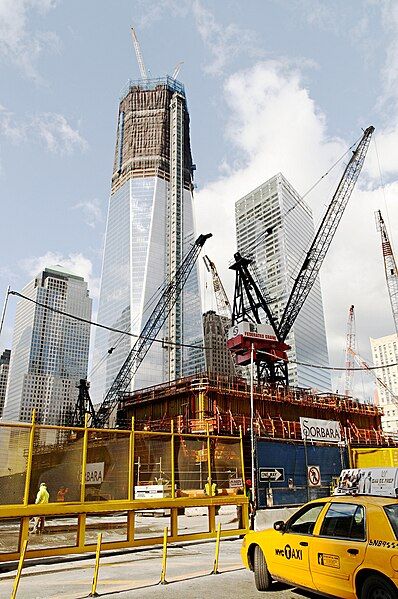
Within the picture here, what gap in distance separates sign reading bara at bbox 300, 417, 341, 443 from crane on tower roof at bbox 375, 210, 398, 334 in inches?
3085

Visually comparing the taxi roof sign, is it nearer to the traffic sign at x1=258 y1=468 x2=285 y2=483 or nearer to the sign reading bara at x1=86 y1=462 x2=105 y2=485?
the traffic sign at x1=258 y1=468 x2=285 y2=483

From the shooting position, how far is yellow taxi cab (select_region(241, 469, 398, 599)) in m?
5.97

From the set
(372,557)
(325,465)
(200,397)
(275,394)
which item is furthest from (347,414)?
(372,557)

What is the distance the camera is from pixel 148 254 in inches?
7854

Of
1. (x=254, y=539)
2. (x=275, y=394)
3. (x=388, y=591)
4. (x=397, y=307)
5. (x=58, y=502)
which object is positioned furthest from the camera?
(x=397, y=307)

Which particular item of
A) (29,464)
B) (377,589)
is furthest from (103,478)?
(377,589)

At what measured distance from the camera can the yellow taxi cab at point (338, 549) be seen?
597 cm

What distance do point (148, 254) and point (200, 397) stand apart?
164380 mm

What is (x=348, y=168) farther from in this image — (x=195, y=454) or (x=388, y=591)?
(x=388, y=591)

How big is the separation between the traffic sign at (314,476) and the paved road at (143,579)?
42.5ft

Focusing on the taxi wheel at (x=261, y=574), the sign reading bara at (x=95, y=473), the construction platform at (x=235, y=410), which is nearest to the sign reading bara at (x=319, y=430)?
the construction platform at (x=235, y=410)

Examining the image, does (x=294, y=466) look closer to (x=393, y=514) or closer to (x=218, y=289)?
(x=393, y=514)

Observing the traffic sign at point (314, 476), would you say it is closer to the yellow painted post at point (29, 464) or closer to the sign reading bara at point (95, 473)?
the sign reading bara at point (95, 473)

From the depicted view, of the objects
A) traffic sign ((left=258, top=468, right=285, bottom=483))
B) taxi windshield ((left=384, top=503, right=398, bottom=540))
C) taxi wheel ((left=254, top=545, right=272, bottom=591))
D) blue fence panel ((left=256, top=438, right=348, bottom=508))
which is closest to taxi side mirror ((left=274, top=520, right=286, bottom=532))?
taxi wheel ((left=254, top=545, right=272, bottom=591))
